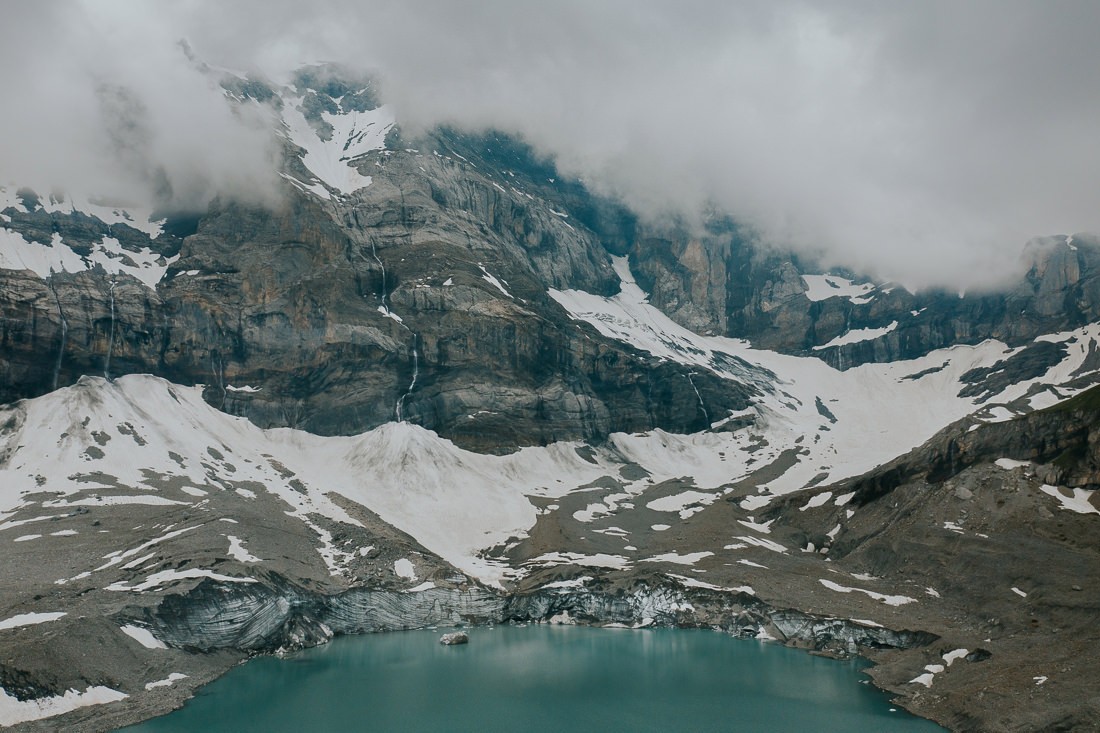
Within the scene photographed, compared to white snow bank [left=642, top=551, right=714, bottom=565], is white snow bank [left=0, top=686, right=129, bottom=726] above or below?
below

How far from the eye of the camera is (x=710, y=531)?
150375 millimetres

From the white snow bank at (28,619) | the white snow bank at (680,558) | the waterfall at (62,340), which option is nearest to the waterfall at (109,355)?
the waterfall at (62,340)

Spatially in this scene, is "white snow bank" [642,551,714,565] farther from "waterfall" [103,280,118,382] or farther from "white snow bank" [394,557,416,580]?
"waterfall" [103,280,118,382]

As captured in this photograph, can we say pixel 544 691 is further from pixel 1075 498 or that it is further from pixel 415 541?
pixel 1075 498

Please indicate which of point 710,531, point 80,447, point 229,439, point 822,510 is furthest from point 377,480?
point 822,510

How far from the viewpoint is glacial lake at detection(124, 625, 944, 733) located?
2783 inches

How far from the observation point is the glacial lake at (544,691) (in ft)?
232

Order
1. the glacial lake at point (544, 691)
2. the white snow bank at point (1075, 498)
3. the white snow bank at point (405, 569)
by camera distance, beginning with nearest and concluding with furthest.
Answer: the glacial lake at point (544, 691), the white snow bank at point (1075, 498), the white snow bank at point (405, 569)

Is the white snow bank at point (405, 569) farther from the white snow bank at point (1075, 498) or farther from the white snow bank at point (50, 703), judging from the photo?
the white snow bank at point (1075, 498)

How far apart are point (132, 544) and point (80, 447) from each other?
57.6 metres

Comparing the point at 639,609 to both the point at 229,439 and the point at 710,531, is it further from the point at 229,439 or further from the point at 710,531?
the point at 229,439

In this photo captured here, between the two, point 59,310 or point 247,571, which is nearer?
point 247,571

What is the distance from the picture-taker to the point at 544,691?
81000 mm

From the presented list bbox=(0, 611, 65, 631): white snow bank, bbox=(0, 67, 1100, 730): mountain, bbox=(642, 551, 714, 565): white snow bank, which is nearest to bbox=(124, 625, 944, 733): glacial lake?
bbox=(0, 67, 1100, 730): mountain
